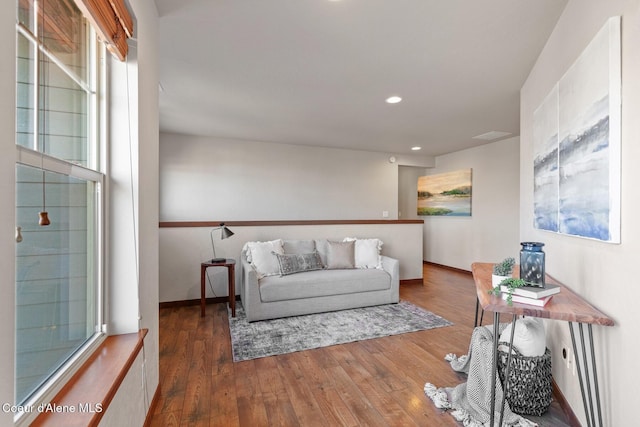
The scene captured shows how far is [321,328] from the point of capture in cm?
308

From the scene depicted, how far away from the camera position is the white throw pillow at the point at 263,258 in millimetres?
3537

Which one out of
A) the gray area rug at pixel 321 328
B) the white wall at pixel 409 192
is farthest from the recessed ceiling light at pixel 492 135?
the gray area rug at pixel 321 328

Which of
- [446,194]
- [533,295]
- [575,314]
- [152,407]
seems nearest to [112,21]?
[152,407]

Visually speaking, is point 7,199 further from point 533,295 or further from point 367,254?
point 367,254

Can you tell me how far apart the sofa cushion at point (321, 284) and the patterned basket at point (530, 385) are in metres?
1.99

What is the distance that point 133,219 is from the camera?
1455mm

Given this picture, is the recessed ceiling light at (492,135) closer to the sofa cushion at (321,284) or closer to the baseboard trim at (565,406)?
the sofa cushion at (321,284)

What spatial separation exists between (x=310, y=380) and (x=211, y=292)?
2.27 m

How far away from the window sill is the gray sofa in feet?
6.36

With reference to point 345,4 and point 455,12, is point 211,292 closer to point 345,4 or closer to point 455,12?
point 345,4

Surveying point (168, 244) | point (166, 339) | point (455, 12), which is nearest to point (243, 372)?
point (166, 339)

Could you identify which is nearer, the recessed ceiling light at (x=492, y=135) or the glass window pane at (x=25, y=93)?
the glass window pane at (x=25, y=93)

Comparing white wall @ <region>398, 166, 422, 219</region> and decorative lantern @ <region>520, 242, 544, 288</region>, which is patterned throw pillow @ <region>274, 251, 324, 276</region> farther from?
white wall @ <region>398, 166, 422, 219</region>

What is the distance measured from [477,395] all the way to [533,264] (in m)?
0.94
